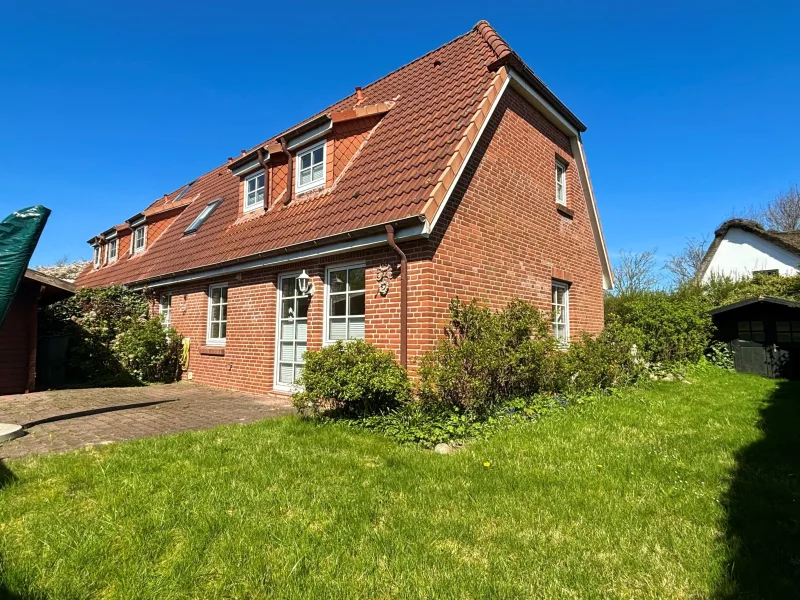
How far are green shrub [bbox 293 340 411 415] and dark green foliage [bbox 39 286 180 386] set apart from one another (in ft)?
24.1

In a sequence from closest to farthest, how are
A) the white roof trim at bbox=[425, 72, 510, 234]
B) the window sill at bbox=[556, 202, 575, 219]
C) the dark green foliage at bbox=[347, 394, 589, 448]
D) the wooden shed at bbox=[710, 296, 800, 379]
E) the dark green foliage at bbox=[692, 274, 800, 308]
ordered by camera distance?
the dark green foliage at bbox=[347, 394, 589, 448] → the white roof trim at bbox=[425, 72, 510, 234] → the window sill at bbox=[556, 202, 575, 219] → the wooden shed at bbox=[710, 296, 800, 379] → the dark green foliage at bbox=[692, 274, 800, 308]

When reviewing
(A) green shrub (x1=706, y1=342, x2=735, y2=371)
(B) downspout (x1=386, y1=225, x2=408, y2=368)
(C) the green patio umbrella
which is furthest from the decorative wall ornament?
(A) green shrub (x1=706, y1=342, x2=735, y2=371)

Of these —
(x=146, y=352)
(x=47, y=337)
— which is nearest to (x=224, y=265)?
(x=146, y=352)

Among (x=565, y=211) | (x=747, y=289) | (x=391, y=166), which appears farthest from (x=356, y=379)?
(x=747, y=289)

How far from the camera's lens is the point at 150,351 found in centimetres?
1181

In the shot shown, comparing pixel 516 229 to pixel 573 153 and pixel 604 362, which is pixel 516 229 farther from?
pixel 573 153

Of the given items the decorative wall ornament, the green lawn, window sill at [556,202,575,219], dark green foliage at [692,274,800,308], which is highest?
window sill at [556,202,575,219]

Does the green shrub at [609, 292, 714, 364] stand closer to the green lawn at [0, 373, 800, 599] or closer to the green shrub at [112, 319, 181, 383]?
the green lawn at [0, 373, 800, 599]

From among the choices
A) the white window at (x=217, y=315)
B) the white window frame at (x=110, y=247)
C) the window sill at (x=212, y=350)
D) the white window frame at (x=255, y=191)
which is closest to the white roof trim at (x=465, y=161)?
the white window frame at (x=255, y=191)

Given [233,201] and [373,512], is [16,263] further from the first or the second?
[233,201]

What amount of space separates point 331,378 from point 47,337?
32.3ft

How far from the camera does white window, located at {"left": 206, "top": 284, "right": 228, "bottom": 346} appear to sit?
37.1 feet

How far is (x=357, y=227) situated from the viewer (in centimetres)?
730

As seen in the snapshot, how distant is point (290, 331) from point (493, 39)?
7254 mm
